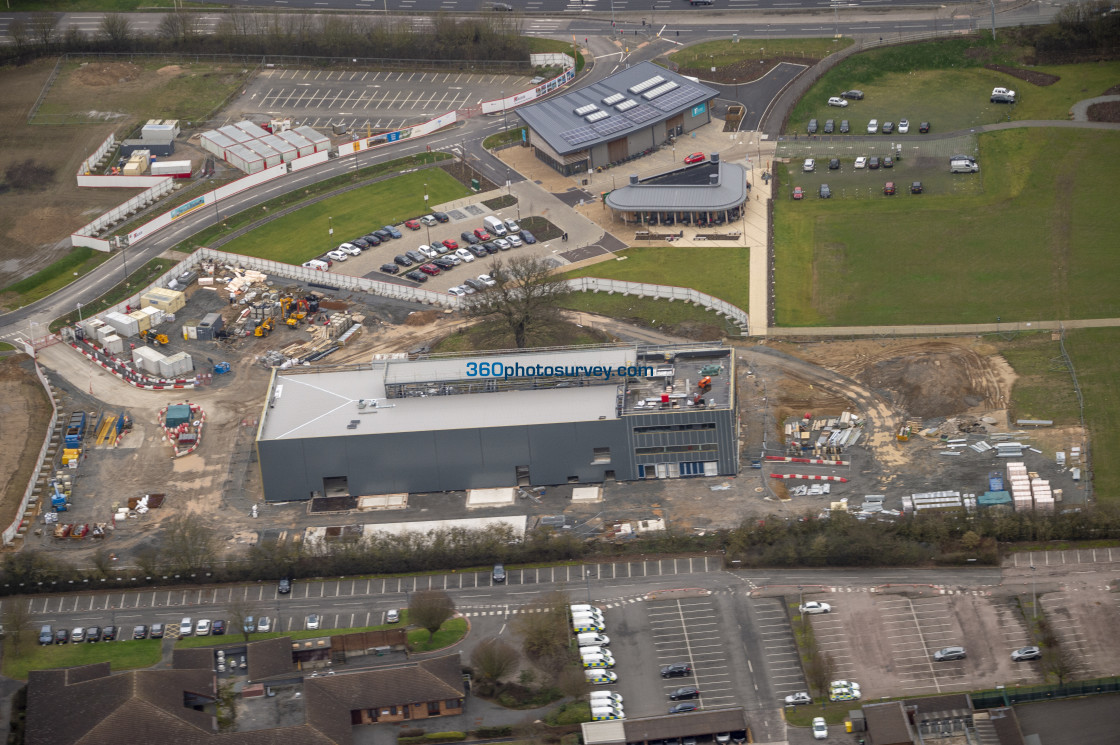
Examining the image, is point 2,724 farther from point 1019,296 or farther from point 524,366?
point 1019,296

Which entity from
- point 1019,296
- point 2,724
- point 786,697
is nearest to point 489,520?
point 786,697

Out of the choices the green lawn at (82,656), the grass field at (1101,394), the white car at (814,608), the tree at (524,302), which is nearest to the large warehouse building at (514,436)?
the tree at (524,302)

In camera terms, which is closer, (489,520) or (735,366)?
(489,520)

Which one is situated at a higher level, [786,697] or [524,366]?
[524,366]

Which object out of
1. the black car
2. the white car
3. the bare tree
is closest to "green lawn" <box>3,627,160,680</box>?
the bare tree

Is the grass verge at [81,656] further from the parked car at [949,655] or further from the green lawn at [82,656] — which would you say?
the parked car at [949,655]

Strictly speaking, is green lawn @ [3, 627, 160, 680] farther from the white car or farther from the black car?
the white car

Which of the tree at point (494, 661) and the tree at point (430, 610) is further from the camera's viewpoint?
the tree at point (430, 610)
